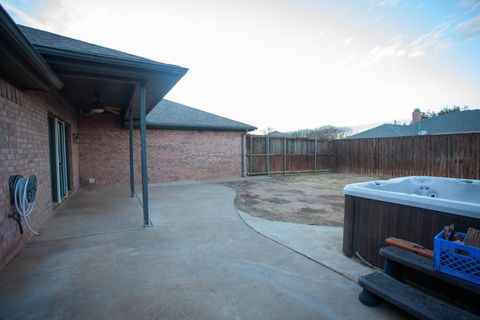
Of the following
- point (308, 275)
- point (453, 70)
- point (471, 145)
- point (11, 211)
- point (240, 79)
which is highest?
point (240, 79)

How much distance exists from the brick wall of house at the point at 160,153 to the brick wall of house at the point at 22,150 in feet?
12.4

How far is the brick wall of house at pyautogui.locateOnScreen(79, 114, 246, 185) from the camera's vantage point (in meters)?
8.57

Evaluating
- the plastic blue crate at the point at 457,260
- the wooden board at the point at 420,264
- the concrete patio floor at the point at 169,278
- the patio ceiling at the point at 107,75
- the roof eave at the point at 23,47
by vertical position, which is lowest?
the concrete patio floor at the point at 169,278

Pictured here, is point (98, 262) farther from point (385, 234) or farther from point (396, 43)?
point (396, 43)

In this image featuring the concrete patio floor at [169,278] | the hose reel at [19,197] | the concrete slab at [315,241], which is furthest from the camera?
the hose reel at [19,197]

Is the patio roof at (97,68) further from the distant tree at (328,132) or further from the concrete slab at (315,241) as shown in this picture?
the distant tree at (328,132)

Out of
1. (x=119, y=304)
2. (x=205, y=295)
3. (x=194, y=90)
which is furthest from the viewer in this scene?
(x=194, y=90)

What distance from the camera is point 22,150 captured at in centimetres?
329

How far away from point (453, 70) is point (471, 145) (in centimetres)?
392

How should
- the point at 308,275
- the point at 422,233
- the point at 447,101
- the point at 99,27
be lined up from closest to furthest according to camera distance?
the point at 422,233, the point at 308,275, the point at 99,27, the point at 447,101

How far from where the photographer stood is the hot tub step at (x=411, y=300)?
152cm

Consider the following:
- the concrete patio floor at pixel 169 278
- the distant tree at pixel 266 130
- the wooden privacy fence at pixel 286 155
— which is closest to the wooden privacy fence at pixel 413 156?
the wooden privacy fence at pixel 286 155

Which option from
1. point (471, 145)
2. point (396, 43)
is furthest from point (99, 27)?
point (471, 145)

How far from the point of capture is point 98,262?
2686 mm
